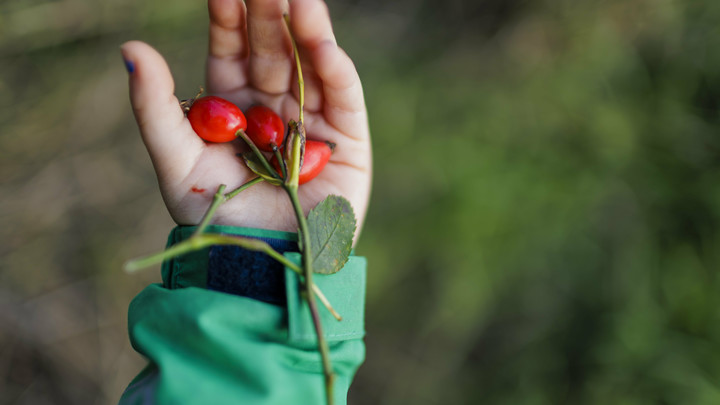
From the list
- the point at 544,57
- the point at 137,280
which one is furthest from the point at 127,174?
the point at 544,57

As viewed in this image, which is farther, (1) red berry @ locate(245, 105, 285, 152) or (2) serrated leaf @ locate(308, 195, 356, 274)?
(1) red berry @ locate(245, 105, 285, 152)

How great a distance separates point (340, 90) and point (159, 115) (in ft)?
1.15

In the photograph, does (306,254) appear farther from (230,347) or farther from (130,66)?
(130,66)

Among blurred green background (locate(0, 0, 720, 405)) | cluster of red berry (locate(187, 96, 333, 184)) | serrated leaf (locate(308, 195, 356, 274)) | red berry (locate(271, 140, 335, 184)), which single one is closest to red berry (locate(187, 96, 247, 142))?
cluster of red berry (locate(187, 96, 333, 184))

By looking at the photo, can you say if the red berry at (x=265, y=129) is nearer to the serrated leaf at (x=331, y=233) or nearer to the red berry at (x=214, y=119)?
the red berry at (x=214, y=119)

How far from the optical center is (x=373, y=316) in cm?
203

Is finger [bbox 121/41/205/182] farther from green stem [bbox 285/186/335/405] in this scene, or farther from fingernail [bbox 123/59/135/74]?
green stem [bbox 285/186/335/405]

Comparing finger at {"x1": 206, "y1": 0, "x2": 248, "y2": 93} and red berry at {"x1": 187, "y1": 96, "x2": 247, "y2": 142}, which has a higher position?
finger at {"x1": 206, "y1": 0, "x2": 248, "y2": 93}

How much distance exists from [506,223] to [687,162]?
0.80 m

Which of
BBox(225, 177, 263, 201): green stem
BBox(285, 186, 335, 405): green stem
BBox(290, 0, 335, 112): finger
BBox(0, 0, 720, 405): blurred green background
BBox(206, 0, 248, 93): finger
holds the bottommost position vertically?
BBox(0, 0, 720, 405): blurred green background

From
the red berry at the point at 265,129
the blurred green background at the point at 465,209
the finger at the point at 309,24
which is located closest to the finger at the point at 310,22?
the finger at the point at 309,24

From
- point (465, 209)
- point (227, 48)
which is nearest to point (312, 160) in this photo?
point (227, 48)

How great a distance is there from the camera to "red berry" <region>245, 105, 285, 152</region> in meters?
0.95

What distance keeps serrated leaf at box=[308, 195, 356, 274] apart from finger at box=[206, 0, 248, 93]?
0.41 meters
